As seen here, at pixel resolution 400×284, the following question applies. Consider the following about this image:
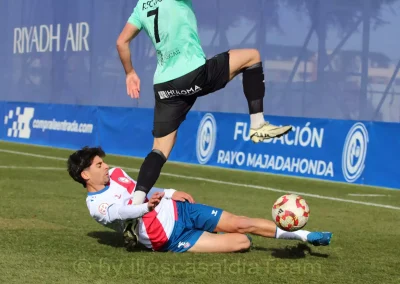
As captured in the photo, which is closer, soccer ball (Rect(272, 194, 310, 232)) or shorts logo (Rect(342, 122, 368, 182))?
soccer ball (Rect(272, 194, 310, 232))

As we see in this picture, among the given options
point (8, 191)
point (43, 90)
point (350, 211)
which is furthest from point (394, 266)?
point (43, 90)

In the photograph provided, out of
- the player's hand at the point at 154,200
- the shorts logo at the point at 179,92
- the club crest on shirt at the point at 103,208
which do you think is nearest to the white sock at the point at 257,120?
the shorts logo at the point at 179,92

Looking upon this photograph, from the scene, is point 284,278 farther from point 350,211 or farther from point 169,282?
point 350,211

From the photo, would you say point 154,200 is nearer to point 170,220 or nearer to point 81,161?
point 170,220

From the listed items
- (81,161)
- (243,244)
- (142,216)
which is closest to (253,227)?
(243,244)

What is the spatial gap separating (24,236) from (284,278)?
A: 2900 millimetres

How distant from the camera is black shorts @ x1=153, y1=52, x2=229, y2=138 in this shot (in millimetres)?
7969

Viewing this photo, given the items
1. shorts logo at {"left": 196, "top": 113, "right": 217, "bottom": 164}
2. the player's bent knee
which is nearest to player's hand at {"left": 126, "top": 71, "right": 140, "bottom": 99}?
the player's bent knee

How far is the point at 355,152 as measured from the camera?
1625 centimetres

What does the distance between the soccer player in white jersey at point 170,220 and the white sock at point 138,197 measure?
12cm

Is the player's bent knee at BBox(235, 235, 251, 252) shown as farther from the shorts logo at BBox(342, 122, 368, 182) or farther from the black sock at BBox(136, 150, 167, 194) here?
the shorts logo at BBox(342, 122, 368, 182)

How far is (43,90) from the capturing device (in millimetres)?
28125

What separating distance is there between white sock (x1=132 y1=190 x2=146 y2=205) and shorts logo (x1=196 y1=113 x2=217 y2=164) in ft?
38.4

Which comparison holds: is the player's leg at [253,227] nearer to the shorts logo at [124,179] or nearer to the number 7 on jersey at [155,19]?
the shorts logo at [124,179]
